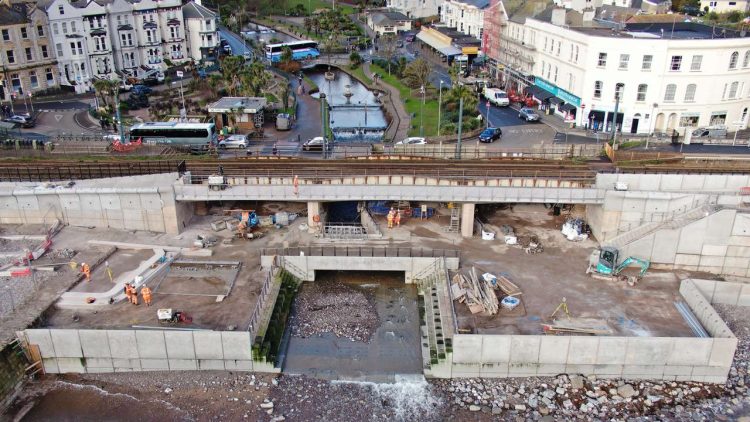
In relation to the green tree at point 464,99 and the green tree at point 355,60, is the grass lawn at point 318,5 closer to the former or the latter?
the green tree at point 355,60

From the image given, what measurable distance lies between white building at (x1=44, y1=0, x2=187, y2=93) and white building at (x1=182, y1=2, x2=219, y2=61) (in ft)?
7.73

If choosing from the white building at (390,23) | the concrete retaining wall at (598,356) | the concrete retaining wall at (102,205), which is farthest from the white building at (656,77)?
the white building at (390,23)

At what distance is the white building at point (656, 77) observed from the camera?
56.4 meters

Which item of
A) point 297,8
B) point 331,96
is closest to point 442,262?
point 331,96

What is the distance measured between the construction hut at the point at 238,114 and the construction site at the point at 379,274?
63.4ft

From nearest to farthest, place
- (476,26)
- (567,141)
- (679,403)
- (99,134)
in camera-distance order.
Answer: (679,403) < (567,141) < (99,134) < (476,26)

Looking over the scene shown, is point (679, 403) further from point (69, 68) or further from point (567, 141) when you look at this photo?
point (69, 68)

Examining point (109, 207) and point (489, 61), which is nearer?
point (109, 207)

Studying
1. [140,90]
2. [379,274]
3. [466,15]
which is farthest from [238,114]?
[466,15]

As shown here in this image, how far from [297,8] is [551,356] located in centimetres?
13788

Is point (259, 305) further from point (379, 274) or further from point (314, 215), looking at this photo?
point (314, 215)

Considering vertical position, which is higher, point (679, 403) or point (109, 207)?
point (109, 207)

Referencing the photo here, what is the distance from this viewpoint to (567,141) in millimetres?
56969

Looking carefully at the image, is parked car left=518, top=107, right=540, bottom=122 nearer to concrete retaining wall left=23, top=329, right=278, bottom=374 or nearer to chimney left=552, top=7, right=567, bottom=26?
chimney left=552, top=7, right=567, bottom=26
